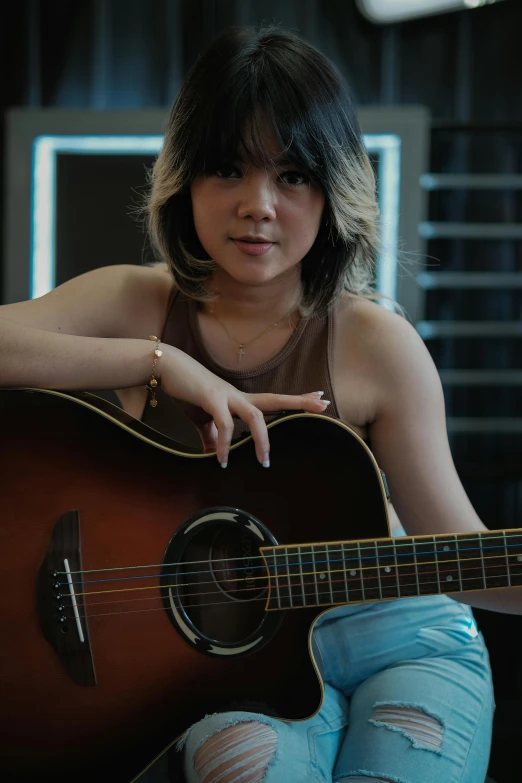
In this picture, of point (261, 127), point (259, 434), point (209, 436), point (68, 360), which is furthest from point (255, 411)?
point (261, 127)

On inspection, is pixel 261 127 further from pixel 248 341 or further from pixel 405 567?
pixel 405 567

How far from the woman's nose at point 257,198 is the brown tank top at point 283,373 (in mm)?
182

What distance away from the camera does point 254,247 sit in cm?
98

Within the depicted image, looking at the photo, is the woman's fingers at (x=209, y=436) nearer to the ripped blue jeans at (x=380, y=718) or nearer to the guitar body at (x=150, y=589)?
the guitar body at (x=150, y=589)

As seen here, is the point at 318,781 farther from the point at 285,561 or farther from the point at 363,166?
the point at 363,166

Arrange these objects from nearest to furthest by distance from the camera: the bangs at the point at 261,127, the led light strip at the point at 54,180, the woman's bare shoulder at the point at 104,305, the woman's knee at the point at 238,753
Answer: the woman's knee at the point at 238,753 < the bangs at the point at 261,127 < the woman's bare shoulder at the point at 104,305 < the led light strip at the point at 54,180

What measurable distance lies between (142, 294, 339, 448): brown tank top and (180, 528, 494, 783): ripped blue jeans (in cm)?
29

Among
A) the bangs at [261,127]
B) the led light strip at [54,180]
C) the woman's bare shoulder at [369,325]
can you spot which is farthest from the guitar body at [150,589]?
the led light strip at [54,180]

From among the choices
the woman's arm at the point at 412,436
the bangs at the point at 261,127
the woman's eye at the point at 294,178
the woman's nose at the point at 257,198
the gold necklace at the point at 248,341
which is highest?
the bangs at the point at 261,127

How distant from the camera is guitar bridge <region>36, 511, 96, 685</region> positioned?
881 mm

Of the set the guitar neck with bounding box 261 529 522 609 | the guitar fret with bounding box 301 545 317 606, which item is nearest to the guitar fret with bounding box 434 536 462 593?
the guitar neck with bounding box 261 529 522 609

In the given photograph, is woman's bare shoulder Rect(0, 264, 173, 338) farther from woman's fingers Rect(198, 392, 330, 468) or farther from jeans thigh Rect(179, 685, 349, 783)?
jeans thigh Rect(179, 685, 349, 783)

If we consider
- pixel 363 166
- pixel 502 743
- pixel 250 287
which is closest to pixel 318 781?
pixel 250 287

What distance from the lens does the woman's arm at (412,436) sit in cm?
103
